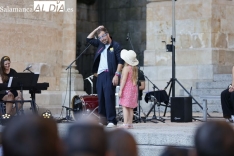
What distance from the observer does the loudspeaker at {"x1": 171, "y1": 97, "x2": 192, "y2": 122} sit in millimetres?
13742

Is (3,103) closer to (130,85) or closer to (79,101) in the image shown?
(79,101)

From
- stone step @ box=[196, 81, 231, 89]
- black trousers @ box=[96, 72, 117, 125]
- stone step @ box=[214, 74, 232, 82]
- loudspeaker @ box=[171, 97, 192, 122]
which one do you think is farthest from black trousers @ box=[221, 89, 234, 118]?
stone step @ box=[214, 74, 232, 82]

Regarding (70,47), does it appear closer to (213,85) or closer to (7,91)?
(213,85)

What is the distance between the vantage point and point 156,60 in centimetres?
1900

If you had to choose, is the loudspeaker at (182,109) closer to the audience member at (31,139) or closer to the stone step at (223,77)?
the stone step at (223,77)

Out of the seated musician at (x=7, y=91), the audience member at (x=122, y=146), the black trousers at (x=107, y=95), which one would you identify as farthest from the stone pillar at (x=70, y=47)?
the audience member at (x=122, y=146)

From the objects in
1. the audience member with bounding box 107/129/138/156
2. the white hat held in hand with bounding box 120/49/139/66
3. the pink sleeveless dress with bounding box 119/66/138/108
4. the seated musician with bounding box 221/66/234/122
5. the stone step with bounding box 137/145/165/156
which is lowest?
the stone step with bounding box 137/145/165/156

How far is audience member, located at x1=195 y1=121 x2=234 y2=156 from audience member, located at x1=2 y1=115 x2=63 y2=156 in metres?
0.57

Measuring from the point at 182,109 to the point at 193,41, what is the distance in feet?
16.6

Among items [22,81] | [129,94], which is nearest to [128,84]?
[129,94]

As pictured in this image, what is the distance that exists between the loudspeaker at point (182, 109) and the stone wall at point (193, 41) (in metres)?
4.36

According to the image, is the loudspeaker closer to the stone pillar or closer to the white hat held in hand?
the white hat held in hand

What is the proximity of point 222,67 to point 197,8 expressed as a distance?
5.70 feet

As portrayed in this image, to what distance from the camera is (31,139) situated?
99.8 inches
